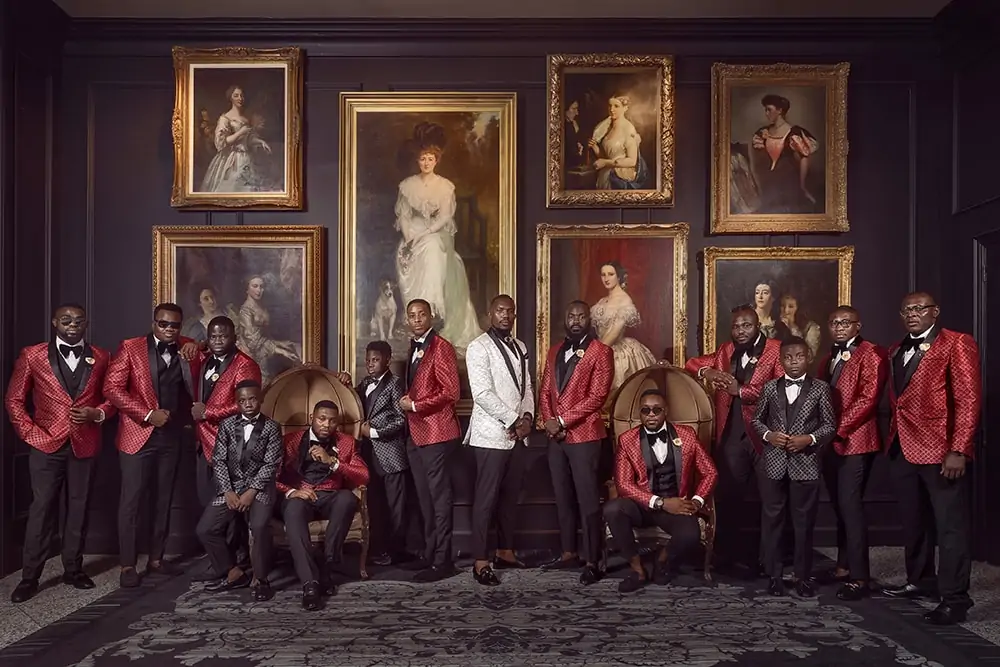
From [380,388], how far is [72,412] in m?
2.23

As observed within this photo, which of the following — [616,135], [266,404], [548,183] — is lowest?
[266,404]

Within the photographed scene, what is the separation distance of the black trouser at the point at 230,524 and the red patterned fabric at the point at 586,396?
2.49 m

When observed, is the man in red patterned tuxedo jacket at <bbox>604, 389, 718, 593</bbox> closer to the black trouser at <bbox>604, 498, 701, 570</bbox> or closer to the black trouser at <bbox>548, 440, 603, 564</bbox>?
the black trouser at <bbox>604, 498, 701, 570</bbox>

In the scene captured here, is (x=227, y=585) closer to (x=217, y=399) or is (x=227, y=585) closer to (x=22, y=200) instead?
(x=217, y=399)

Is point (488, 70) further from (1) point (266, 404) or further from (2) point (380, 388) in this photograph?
(1) point (266, 404)

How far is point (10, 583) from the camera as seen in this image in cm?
602

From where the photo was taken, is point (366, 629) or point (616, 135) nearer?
point (366, 629)

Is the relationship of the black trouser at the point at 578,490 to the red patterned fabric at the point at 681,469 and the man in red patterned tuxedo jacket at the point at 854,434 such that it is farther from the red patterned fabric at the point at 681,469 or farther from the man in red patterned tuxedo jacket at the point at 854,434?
the man in red patterned tuxedo jacket at the point at 854,434

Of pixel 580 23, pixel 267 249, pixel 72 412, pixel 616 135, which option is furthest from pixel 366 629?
pixel 580 23

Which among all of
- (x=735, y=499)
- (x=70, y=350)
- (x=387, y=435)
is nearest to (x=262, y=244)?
(x=70, y=350)

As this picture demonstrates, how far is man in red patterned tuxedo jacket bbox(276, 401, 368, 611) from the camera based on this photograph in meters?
5.58

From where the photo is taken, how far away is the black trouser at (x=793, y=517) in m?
5.62

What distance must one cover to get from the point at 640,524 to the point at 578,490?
1.85 ft

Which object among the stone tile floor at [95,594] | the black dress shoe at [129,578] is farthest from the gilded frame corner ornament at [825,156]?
the black dress shoe at [129,578]
